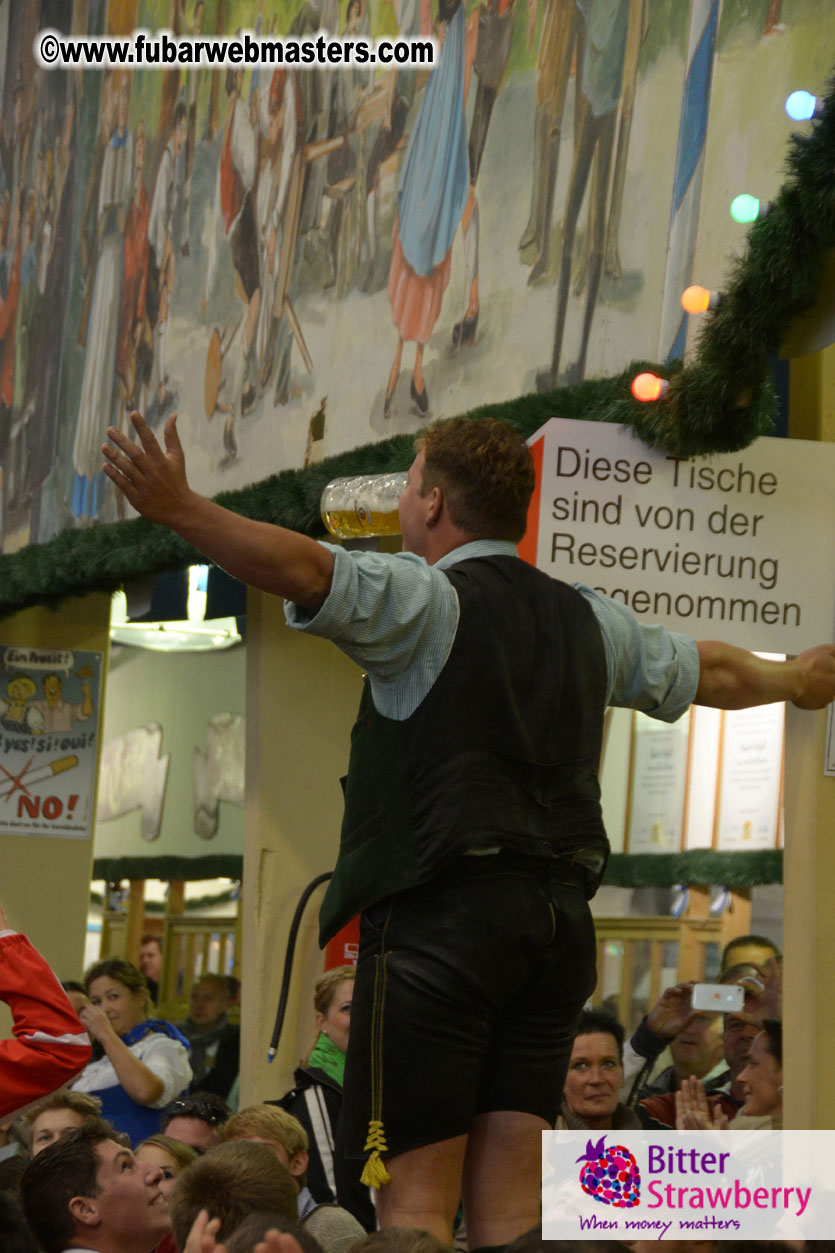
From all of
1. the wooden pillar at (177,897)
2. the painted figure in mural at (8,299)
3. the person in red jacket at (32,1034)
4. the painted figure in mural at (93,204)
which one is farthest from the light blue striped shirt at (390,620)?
the wooden pillar at (177,897)

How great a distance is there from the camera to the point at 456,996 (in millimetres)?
2889

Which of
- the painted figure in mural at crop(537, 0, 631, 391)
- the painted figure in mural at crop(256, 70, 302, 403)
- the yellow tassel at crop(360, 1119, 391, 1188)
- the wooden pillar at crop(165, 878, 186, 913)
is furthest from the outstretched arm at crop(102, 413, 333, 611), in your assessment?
the wooden pillar at crop(165, 878, 186, 913)

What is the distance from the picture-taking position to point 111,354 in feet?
37.6

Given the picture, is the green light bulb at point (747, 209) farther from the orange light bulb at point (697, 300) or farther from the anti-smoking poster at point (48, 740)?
the anti-smoking poster at point (48, 740)

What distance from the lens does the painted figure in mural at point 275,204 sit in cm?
918

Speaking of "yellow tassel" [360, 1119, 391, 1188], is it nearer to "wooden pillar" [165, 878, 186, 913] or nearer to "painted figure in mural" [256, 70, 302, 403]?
"painted figure in mural" [256, 70, 302, 403]

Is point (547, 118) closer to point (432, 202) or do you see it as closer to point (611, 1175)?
point (432, 202)

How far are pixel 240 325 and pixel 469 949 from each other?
7.17 metres

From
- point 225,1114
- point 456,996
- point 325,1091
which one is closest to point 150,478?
point 456,996

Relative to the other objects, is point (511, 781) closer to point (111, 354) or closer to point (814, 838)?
point (814, 838)

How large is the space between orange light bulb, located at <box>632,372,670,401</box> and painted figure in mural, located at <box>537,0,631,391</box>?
145cm

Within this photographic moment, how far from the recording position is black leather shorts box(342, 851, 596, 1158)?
288cm

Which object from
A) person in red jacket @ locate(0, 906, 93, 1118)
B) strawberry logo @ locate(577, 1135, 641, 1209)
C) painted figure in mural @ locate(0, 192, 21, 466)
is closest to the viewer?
strawberry logo @ locate(577, 1135, 641, 1209)

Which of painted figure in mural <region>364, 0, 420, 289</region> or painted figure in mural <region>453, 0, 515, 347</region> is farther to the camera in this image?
painted figure in mural <region>364, 0, 420, 289</region>
